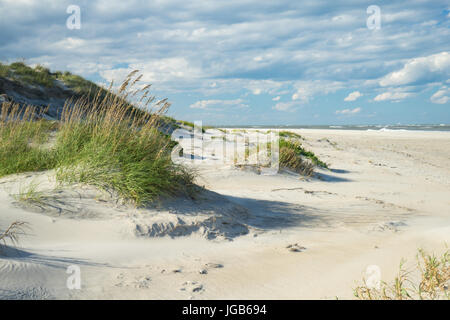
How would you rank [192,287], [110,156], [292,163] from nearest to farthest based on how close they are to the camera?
[192,287] → [110,156] → [292,163]

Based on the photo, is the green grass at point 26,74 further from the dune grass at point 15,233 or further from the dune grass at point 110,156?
the dune grass at point 15,233

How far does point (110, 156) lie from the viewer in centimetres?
520

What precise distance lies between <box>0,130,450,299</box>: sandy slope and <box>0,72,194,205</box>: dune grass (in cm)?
23

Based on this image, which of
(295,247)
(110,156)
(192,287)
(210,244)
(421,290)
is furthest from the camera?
(110,156)

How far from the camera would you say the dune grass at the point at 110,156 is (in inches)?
199

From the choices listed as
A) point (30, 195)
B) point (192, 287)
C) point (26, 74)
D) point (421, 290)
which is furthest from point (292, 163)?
point (26, 74)

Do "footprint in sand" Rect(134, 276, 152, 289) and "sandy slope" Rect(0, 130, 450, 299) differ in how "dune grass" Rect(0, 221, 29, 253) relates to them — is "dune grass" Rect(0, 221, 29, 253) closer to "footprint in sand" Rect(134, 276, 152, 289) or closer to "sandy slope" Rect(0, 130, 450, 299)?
"sandy slope" Rect(0, 130, 450, 299)

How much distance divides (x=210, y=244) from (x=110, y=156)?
5.83 ft

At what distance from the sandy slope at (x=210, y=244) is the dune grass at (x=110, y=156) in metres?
0.23

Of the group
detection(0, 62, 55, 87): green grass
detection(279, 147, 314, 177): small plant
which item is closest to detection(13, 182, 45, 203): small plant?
detection(279, 147, 314, 177): small plant

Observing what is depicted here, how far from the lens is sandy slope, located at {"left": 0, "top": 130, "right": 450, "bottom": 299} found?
10.5 feet

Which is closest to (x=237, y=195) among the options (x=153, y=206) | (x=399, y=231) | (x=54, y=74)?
(x=153, y=206)

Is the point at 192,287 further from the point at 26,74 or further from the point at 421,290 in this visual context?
the point at 26,74

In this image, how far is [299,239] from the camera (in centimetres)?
481
